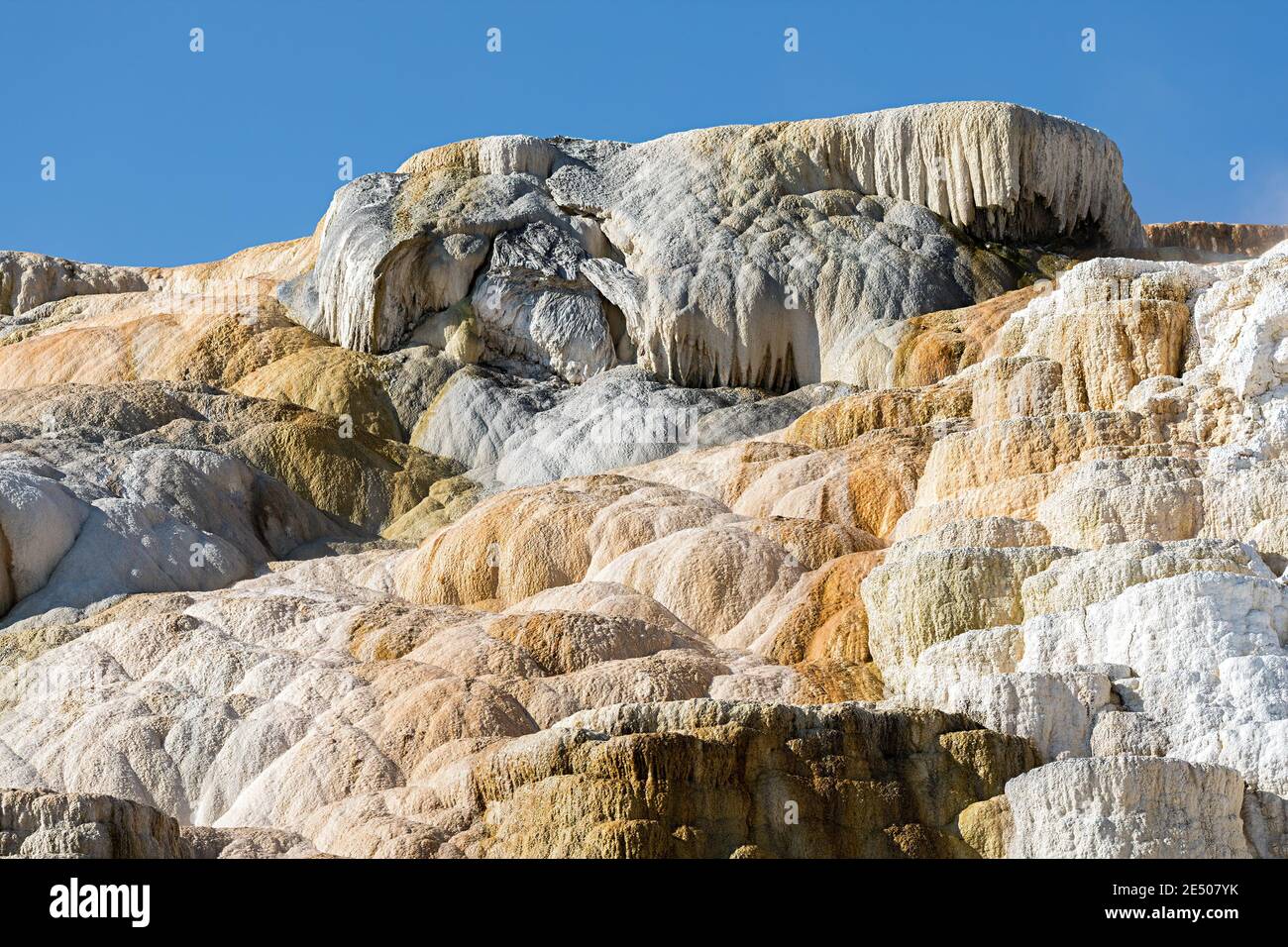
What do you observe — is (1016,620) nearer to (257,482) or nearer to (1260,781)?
(1260,781)

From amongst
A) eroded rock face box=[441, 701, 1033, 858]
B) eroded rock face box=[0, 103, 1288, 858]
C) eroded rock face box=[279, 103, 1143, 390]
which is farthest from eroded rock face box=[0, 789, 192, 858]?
eroded rock face box=[279, 103, 1143, 390]

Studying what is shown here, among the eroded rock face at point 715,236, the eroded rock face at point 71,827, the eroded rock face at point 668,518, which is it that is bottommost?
the eroded rock face at point 71,827

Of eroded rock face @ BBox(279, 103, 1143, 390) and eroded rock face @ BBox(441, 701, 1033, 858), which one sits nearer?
eroded rock face @ BBox(441, 701, 1033, 858)

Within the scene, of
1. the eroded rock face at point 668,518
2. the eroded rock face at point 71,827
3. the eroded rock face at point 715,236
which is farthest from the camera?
the eroded rock face at point 715,236

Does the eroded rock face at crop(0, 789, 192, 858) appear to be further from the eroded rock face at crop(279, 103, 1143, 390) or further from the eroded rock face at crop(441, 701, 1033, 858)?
the eroded rock face at crop(279, 103, 1143, 390)

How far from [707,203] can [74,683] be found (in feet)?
58.3

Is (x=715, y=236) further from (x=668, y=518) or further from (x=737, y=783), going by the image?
(x=737, y=783)

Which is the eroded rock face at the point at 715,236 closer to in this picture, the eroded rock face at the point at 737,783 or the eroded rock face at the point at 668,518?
the eroded rock face at the point at 668,518

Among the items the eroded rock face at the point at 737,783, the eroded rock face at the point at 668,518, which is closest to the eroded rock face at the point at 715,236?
the eroded rock face at the point at 668,518

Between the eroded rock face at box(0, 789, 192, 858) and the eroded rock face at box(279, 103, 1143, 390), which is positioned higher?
the eroded rock face at box(279, 103, 1143, 390)

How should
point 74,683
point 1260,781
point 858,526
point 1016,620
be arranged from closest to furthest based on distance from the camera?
1. point 1260,781
2. point 1016,620
3. point 74,683
4. point 858,526

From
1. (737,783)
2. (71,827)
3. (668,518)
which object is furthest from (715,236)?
(71,827)
